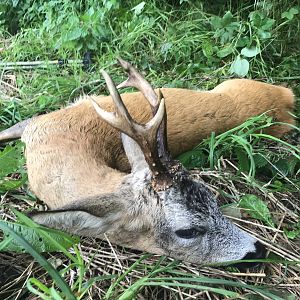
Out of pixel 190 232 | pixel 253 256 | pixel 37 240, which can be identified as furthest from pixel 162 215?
pixel 37 240

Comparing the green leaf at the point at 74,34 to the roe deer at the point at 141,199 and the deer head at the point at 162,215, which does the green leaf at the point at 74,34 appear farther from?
the deer head at the point at 162,215

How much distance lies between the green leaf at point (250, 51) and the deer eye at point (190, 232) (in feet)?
8.71

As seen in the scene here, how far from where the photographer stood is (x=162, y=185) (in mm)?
3055

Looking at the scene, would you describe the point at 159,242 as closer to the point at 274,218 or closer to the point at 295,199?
the point at 274,218

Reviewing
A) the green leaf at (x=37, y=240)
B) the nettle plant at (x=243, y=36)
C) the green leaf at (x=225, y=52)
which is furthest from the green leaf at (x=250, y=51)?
the green leaf at (x=37, y=240)

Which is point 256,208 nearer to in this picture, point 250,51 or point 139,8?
point 250,51

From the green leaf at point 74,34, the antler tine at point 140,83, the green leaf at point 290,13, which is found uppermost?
the antler tine at point 140,83

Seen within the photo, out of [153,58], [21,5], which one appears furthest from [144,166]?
[21,5]

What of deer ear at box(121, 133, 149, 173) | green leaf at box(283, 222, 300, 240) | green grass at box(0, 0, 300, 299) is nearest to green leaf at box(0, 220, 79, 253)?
green grass at box(0, 0, 300, 299)

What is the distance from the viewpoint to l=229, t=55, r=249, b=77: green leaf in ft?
17.4

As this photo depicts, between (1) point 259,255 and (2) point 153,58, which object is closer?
(1) point 259,255

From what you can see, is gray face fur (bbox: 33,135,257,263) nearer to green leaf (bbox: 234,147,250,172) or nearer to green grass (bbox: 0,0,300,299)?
green grass (bbox: 0,0,300,299)

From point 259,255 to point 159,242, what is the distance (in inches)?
20.7

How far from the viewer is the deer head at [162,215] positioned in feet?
9.86
